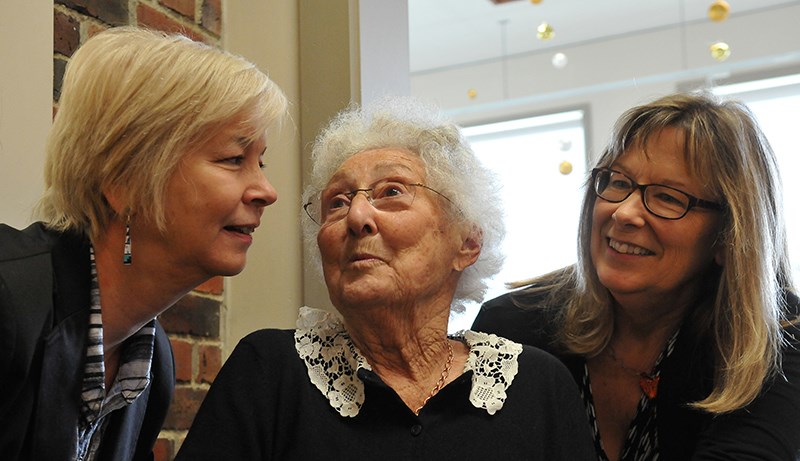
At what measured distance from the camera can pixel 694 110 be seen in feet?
6.69

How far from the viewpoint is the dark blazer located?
138 cm

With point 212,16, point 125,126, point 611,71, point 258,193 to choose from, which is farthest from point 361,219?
point 611,71

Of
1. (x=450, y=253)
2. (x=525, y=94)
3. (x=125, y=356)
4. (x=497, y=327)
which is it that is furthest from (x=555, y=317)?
(x=525, y=94)

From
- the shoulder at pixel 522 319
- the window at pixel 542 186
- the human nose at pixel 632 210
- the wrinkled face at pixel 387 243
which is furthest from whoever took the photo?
the window at pixel 542 186

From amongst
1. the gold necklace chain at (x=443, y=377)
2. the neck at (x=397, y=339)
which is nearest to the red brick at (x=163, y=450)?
the neck at (x=397, y=339)

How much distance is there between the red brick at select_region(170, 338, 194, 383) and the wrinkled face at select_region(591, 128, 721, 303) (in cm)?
93

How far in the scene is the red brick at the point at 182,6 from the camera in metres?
2.25

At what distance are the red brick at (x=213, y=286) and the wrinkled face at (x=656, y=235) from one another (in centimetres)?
91

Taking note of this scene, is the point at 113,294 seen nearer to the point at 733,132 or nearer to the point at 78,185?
the point at 78,185

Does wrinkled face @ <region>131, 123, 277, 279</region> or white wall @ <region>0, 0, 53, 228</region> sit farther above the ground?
white wall @ <region>0, 0, 53, 228</region>

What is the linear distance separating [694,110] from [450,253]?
63 centimetres

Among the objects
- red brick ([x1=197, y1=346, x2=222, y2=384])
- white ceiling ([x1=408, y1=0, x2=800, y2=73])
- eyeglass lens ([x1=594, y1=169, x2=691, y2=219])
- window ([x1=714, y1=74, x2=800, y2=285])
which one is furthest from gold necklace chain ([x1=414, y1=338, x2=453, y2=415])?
window ([x1=714, y1=74, x2=800, y2=285])

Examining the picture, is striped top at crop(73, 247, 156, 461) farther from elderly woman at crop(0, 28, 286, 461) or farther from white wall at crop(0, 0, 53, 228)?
white wall at crop(0, 0, 53, 228)

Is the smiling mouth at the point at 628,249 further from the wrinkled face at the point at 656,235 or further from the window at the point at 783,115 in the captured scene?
the window at the point at 783,115
